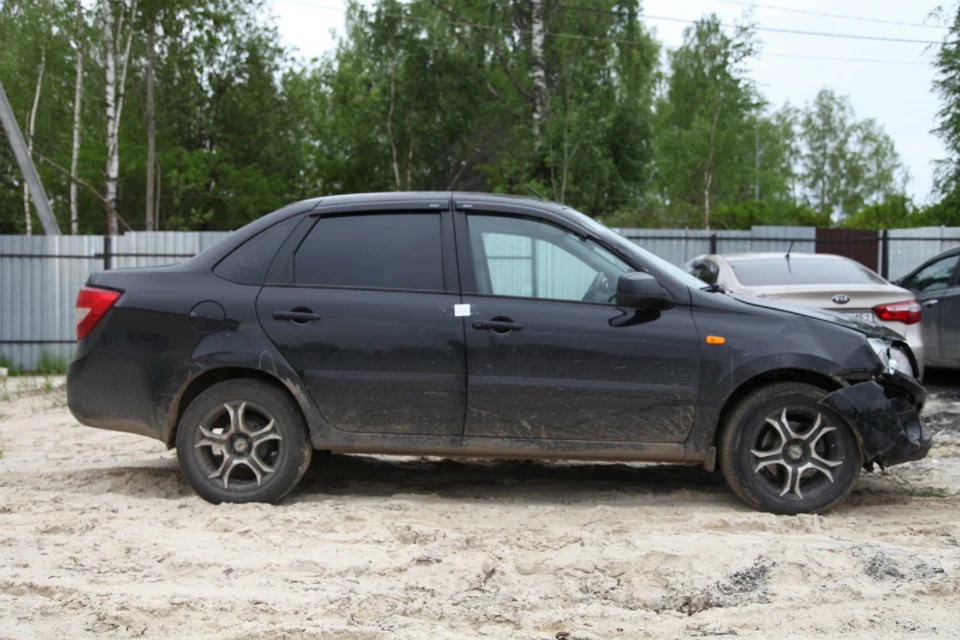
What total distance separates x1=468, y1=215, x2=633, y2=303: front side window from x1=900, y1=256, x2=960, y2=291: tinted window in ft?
19.9

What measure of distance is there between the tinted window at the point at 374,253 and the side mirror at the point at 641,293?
39.4 inches

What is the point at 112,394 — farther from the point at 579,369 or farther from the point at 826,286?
the point at 826,286

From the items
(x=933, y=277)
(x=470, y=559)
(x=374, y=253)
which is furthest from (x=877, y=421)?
(x=933, y=277)

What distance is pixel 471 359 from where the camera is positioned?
536 cm

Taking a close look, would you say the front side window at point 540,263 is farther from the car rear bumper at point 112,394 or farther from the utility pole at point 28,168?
the utility pole at point 28,168

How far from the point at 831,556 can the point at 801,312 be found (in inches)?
61.8

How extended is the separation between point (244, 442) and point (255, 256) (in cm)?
104

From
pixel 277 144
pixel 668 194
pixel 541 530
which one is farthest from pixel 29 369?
pixel 668 194

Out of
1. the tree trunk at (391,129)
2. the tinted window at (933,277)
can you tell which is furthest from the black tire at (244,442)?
the tree trunk at (391,129)

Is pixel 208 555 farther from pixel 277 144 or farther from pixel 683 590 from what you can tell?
pixel 277 144

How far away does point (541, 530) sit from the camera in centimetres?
493

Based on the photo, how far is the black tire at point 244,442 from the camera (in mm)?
5453

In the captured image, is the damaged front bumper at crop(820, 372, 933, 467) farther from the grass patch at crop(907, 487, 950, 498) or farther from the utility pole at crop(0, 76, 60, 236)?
the utility pole at crop(0, 76, 60, 236)

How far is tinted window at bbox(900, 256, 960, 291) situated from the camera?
33.3 ft
